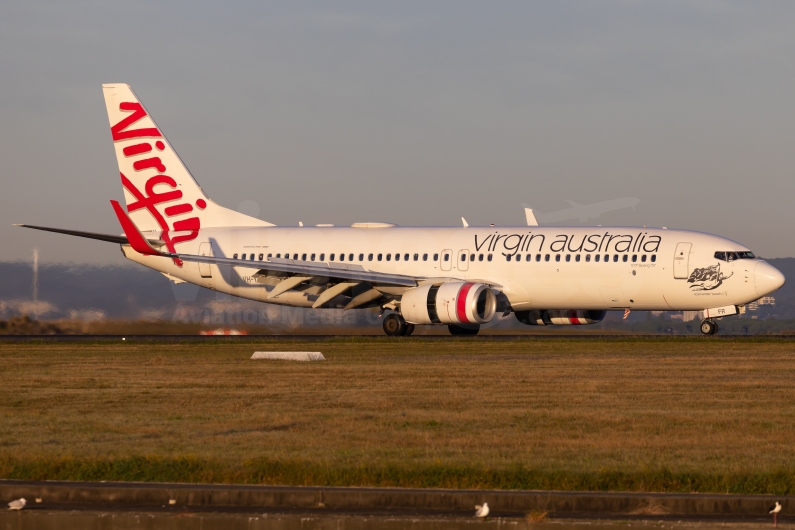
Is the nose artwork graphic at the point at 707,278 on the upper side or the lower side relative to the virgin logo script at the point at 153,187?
lower

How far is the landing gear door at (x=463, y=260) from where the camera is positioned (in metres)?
37.8

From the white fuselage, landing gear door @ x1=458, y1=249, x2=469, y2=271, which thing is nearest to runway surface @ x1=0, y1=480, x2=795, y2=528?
the white fuselage

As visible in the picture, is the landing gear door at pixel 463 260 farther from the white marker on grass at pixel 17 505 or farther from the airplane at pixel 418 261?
the white marker on grass at pixel 17 505

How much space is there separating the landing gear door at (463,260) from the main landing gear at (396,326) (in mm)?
2807

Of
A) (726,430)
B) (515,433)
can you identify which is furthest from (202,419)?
(726,430)

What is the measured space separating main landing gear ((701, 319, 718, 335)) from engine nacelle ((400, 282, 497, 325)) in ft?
22.3

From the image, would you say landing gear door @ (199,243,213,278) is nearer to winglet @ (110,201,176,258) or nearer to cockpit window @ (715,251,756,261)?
winglet @ (110,201,176,258)

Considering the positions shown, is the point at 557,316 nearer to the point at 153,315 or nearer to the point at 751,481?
the point at 153,315

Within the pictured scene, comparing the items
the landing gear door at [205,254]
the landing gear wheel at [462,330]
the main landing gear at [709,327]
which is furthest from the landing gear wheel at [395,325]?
the main landing gear at [709,327]

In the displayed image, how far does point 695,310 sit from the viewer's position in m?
35.8

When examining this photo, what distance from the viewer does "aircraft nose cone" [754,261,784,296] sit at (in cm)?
3388

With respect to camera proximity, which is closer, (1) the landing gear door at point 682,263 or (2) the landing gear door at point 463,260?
(1) the landing gear door at point 682,263

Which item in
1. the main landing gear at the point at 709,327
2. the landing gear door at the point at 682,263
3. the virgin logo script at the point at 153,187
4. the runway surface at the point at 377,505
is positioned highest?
the virgin logo script at the point at 153,187

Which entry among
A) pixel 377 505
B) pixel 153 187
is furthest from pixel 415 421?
pixel 153 187
